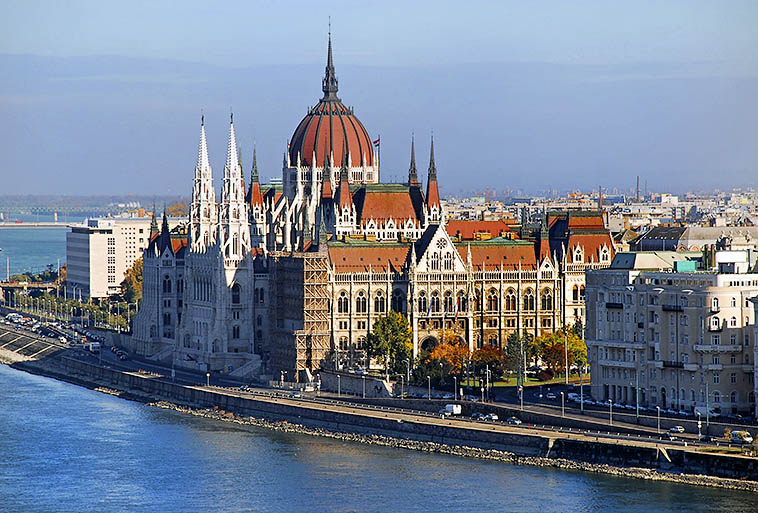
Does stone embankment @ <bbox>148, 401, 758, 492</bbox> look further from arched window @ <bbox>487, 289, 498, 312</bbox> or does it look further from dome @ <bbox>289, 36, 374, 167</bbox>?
dome @ <bbox>289, 36, 374, 167</bbox>

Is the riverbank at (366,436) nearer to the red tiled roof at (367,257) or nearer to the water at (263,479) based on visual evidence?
the water at (263,479)

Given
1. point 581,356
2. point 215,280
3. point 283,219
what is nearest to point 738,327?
point 581,356

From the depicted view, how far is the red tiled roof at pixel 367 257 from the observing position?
148 metres

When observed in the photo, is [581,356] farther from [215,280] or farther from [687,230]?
[215,280]

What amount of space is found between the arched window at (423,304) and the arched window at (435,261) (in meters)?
2.00

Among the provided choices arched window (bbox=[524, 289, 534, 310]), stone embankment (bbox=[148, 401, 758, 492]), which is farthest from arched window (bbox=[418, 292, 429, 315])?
stone embankment (bbox=[148, 401, 758, 492])

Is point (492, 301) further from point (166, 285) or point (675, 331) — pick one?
point (675, 331)

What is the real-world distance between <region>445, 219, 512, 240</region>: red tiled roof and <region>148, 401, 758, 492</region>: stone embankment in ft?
104

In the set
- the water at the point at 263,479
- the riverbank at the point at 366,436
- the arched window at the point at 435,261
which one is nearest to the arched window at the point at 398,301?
the arched window at the point at 435,261

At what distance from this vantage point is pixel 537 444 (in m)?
113

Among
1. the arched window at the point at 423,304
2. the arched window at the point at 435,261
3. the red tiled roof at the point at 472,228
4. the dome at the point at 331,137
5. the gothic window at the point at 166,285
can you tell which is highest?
the dome at the point at 331,137

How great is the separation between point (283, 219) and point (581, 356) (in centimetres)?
4398

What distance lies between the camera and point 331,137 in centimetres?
17562

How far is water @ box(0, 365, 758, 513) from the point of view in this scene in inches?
4016
